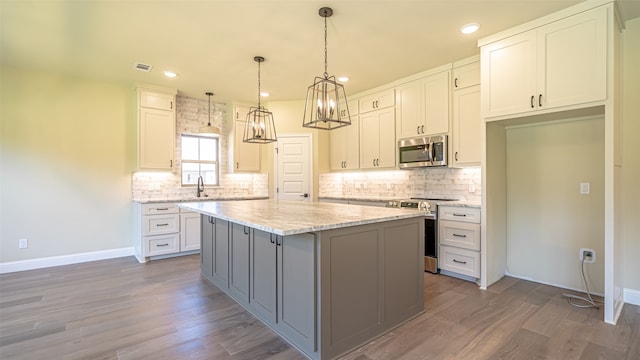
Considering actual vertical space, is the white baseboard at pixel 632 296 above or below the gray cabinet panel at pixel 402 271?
below

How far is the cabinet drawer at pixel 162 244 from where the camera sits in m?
4.47

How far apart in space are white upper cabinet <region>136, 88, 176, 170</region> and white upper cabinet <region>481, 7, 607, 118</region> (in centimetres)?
466

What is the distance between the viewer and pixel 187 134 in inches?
216

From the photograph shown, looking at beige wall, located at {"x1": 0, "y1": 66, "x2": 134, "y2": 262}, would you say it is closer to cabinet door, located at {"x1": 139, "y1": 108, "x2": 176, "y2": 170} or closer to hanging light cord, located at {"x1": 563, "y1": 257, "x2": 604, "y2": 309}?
cabinet door, located at {"x1": 139, "y1": 108, "x2": 176, "y2": 170}

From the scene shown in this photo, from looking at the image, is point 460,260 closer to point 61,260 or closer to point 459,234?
point 459,234

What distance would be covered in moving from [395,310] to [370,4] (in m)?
2.66

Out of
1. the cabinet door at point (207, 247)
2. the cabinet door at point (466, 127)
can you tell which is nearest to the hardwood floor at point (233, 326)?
the cabinet door at point (207, 247)

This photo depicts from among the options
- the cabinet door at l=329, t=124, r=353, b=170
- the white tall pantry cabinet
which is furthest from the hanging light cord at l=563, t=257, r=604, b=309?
the cabinet door at l=329, t=124, r=353, b=170

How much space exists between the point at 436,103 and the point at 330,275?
10.4 feet

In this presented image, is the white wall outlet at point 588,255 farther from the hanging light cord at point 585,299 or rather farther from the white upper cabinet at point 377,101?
the white upper cabinet at point 377,101

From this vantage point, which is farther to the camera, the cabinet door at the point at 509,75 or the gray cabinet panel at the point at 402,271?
the cabinet door at the point at 509,75

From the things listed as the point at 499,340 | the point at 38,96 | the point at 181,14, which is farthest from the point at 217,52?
the point at 499,340

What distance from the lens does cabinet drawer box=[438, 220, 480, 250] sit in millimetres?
3434

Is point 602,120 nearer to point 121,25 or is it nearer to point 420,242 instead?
point 420,242
